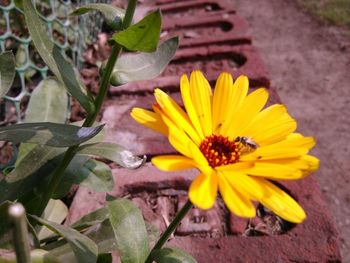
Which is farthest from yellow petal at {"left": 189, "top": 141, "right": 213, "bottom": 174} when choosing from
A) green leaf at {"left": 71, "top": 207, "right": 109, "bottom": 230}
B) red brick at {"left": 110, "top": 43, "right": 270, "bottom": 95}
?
red brick at {"left": 110, "top": 43, "right": 270, "bottom": 95}

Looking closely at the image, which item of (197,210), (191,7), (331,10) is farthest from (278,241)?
(331,10)

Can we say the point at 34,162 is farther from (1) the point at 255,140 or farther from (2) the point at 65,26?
(2) the point at 65,26

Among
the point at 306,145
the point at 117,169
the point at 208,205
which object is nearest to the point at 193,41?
the point at 117,169

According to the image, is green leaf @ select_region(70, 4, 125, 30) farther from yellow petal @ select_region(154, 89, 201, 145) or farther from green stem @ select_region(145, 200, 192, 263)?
green stem @ select_region(145, 200, 192, 263)

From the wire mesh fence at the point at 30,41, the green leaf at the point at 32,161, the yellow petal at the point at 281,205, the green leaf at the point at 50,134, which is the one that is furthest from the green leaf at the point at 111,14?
the wire mesh fence at the point at 30,41

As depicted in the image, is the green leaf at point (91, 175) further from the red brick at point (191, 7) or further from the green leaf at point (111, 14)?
the red brick at point (191, 7)

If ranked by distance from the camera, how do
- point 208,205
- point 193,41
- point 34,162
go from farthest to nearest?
1. point 193,41
2. point 34,162
3. point 208,205
